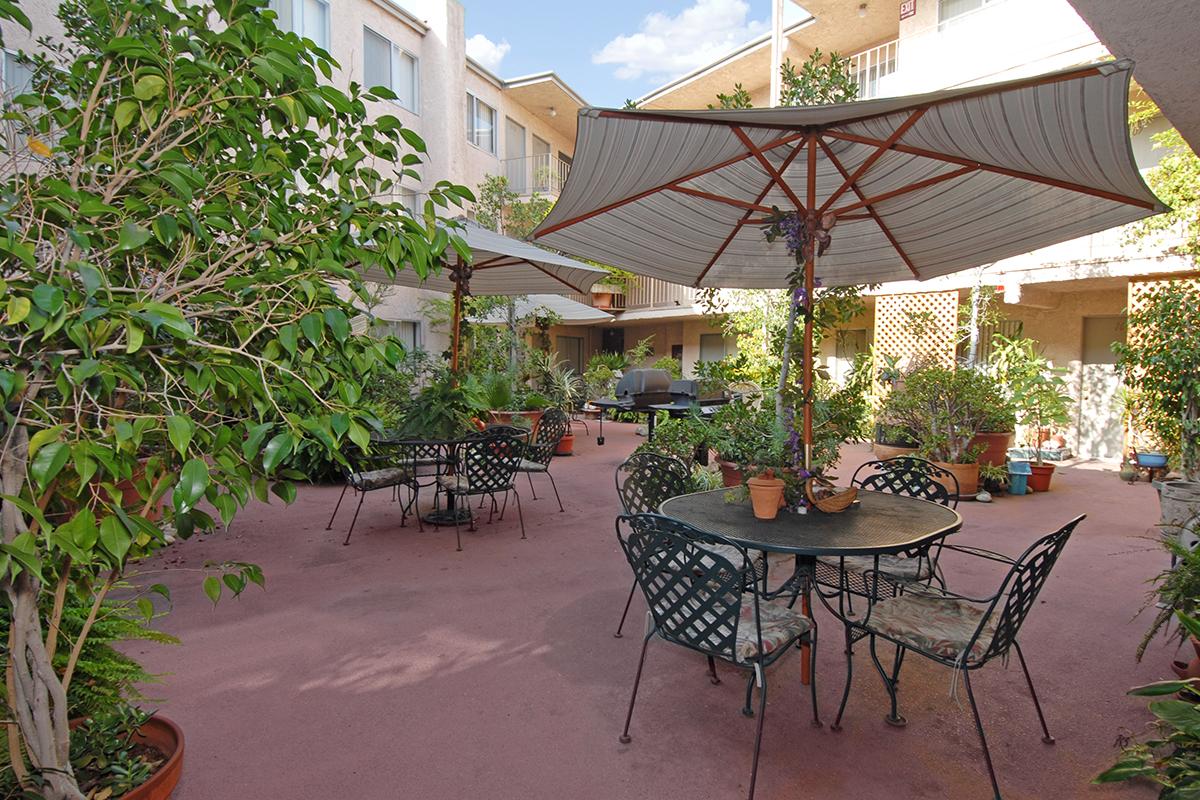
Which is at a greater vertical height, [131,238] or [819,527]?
[131,238]

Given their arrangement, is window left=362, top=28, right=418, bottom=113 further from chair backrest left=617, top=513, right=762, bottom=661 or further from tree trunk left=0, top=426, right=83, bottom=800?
tree trunk left=0, top=426, right=83, bottom=800

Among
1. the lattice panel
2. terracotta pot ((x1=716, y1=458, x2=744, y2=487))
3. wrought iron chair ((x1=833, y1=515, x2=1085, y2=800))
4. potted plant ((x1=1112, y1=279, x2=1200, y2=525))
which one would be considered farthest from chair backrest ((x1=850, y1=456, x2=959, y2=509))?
the lattice panel

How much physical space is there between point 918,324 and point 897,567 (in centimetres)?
860

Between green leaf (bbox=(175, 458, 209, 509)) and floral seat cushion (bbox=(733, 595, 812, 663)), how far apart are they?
6.20ft

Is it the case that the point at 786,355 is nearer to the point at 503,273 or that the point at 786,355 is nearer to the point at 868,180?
the point at 868,180

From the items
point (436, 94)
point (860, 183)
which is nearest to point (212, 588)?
point (860, 183)

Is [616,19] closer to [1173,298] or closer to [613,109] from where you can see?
[1173,298]

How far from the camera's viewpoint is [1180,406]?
22.8ft

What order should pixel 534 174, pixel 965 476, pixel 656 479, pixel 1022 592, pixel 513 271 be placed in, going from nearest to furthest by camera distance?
1. pixel 1022 592
2. pixel 656 479
3. pixel 513 271
4. pixel 965 476
5. pixel 534 174

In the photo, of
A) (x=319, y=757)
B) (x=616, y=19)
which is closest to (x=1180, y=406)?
(x=319, y=757)

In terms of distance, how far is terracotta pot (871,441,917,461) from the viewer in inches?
353

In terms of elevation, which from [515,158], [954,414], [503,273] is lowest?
[954,414]

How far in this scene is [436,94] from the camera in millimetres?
13703

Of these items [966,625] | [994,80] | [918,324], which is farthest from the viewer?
[918,324]
